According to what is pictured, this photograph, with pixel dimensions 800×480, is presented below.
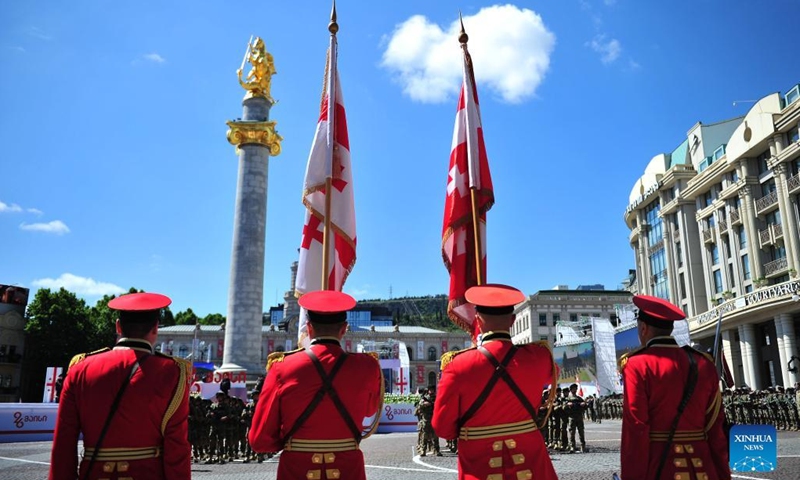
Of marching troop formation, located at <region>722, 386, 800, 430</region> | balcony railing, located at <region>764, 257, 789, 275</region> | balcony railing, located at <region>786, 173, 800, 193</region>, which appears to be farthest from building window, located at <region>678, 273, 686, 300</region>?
marching troop formation, located at <region>722, 386, 800, 430</region>

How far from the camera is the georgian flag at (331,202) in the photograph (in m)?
9.12

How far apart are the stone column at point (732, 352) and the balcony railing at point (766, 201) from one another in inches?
333

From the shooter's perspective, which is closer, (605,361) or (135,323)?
(135,323)

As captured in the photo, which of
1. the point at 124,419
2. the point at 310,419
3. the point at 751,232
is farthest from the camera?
the point at 751,232

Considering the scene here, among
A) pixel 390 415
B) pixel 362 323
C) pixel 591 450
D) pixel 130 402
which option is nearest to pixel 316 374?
pixel 130 402

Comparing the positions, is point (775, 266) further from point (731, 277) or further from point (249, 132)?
point (249, 132)

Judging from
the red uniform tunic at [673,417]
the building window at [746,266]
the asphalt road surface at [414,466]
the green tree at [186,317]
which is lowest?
the asphalt road surface at [414,466]

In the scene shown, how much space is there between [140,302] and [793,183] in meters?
39.9

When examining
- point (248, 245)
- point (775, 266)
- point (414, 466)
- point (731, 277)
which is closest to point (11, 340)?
point (248, 245)

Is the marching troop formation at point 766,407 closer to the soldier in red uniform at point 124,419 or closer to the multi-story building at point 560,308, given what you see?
the soldier in red uniform at point 124,419

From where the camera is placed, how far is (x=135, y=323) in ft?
15.5

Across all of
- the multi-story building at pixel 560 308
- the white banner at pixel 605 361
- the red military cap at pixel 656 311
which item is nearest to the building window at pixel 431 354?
the multi-story building at pixel 560 308

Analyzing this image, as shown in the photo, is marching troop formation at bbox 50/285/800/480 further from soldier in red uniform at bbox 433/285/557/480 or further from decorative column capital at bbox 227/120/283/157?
decorative column capital at bbox 227/120/283/157

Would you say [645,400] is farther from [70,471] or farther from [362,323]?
[362,323]
